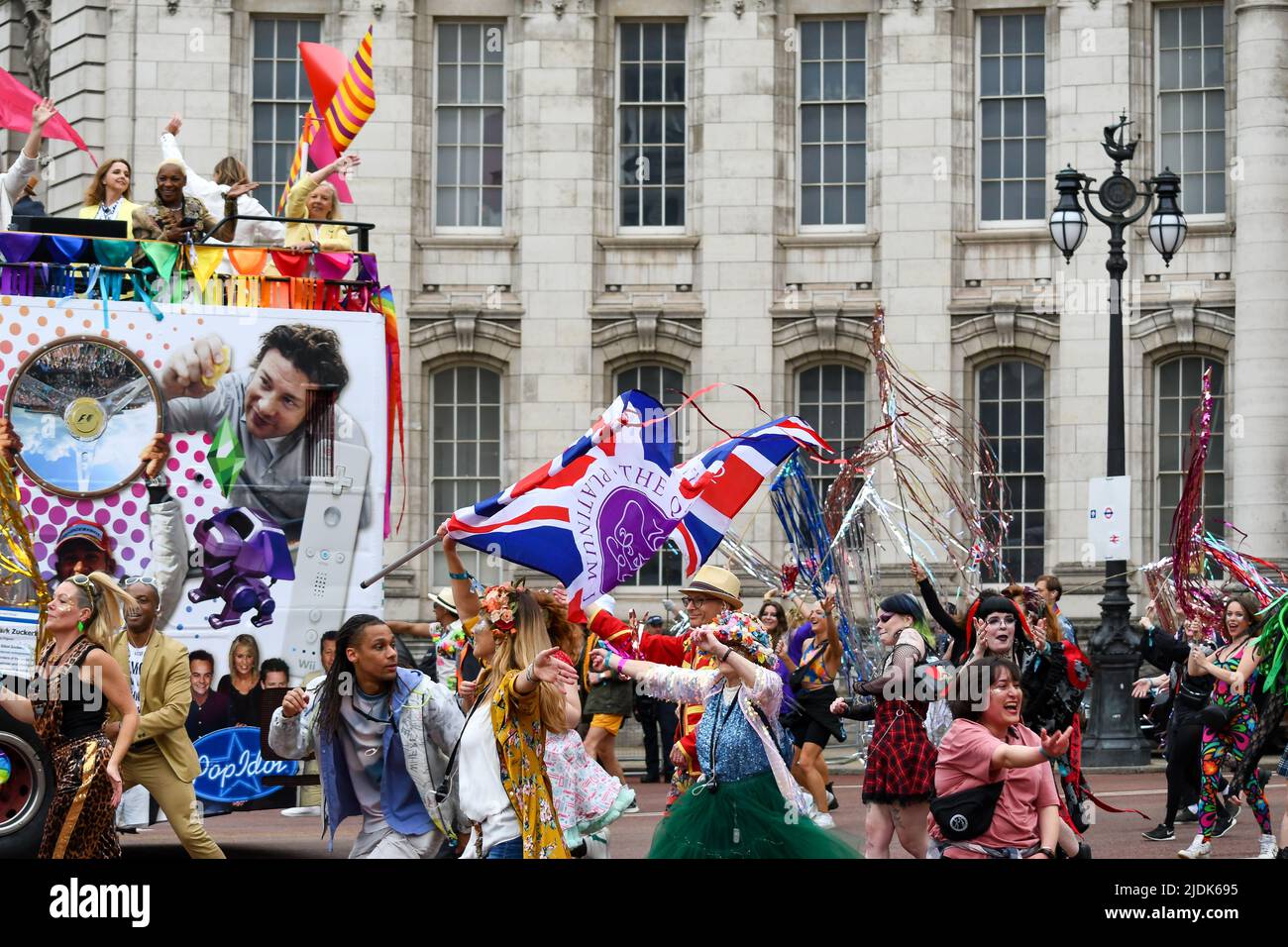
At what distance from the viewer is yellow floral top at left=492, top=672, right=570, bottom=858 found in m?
10.5

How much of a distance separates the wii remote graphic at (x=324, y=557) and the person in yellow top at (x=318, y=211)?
4.89ft

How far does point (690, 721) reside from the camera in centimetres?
1326

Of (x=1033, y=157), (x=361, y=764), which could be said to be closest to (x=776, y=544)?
(x=1033, y=157)

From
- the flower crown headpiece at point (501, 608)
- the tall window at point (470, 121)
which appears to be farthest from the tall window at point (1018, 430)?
the flower crown headpiece at point (501, 608)

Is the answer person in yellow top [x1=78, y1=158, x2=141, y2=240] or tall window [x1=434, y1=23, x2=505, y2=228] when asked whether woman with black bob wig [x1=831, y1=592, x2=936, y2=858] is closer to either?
person in yellow top [x1=78, y1=158, x2=141, y2=240]

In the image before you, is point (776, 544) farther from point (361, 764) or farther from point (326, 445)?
point (361, 764)

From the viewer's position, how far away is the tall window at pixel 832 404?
97.4 feet

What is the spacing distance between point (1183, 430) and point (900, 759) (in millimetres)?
17865

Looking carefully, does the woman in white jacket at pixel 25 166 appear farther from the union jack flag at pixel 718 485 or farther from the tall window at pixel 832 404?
the tall window at pixel 832 404

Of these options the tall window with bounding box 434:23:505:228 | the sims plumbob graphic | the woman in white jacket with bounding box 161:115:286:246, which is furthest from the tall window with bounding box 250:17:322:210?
the sims plumbob graphic

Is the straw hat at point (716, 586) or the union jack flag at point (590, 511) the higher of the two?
the union jack flag at point (590, 511)

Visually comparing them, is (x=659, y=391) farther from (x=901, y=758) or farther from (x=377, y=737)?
(x=377, y=737)
